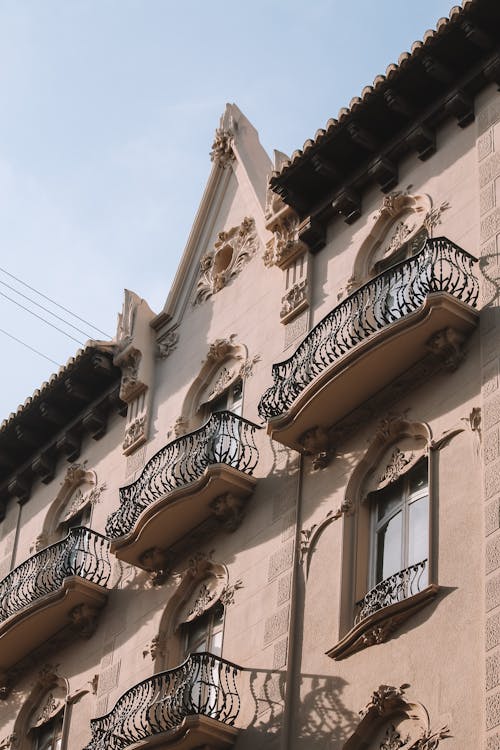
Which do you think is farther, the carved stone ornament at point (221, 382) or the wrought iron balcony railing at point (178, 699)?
the carved stone ornament at point (221, 382)

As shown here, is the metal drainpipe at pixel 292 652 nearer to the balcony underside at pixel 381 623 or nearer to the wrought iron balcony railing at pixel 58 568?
the balcony underside at pixel 381 623

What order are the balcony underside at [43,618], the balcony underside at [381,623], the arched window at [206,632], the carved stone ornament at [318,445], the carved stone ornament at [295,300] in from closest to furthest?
the balcony underside at [381,623], the carved stone ornament at [318,445], the arched window at [206,632], the carved stone ornament at [295,300], the balcony underside at [43,618]

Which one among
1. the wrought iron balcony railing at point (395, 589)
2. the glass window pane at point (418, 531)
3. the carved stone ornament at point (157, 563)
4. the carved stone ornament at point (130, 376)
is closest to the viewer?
the wrought iron balcony railing at point (395, 589)

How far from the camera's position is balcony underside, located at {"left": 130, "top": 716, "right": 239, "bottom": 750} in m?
18.2

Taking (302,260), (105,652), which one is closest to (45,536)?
(105,652)

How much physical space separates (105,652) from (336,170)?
7548 mm

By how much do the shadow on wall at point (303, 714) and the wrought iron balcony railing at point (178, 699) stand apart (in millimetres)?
214

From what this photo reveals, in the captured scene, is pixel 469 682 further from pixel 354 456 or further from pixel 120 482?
pixel 120 482

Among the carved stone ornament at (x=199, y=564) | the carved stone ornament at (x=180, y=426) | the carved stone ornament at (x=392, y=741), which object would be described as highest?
the carved stone ornament at (x=180, y=426)

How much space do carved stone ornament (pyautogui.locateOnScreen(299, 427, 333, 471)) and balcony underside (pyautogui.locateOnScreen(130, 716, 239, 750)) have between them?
346 cm

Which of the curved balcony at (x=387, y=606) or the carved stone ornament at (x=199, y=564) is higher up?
the carved stone ornament at (x=199, y=564)

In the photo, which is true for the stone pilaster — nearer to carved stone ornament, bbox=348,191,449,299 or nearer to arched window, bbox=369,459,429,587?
carved stone ornament, bbox=348,191,449,299

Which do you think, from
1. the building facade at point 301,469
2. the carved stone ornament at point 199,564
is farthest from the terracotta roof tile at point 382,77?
the carved stone ornament at point 199,564

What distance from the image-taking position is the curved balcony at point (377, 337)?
1847cm
